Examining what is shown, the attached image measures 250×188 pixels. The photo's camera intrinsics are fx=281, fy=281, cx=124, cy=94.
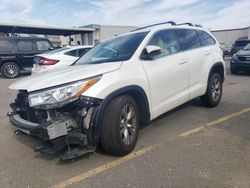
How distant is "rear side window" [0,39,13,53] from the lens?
13602mm

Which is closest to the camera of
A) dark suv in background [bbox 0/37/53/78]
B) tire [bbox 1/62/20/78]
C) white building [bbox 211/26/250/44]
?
dark suv in background [bbox 0/37/53/78]

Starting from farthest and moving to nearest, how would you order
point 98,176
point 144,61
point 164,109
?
1. point 164,109
2. point 144,61
3. point 98,176

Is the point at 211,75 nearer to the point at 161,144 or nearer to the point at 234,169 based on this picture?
the point at 161,144

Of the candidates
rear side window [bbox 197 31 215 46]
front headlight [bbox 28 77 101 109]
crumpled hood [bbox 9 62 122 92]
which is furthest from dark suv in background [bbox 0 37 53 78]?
front headlight [bbox 28 77 101 109]

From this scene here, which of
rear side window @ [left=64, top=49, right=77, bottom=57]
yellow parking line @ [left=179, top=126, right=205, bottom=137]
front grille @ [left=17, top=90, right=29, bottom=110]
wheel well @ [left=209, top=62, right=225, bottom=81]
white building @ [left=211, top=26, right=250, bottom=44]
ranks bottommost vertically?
yellow parking line @ [left=179, top=126, right=205, bottom=137]

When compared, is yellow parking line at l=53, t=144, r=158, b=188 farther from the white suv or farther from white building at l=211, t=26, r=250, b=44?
white building at l=211, t=26, r=250, b=44

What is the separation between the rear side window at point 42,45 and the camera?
14386mm

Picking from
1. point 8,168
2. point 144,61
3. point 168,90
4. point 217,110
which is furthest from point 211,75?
point 8,168

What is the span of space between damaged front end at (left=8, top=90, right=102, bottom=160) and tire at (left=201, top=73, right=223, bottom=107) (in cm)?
332

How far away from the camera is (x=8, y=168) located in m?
3.68

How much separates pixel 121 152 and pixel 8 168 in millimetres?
1495

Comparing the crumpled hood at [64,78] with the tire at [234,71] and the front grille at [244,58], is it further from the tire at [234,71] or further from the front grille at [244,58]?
the tire at [234,71]

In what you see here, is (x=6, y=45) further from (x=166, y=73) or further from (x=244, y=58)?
(x=166, y=73)

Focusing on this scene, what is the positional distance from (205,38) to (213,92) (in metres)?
1.20
